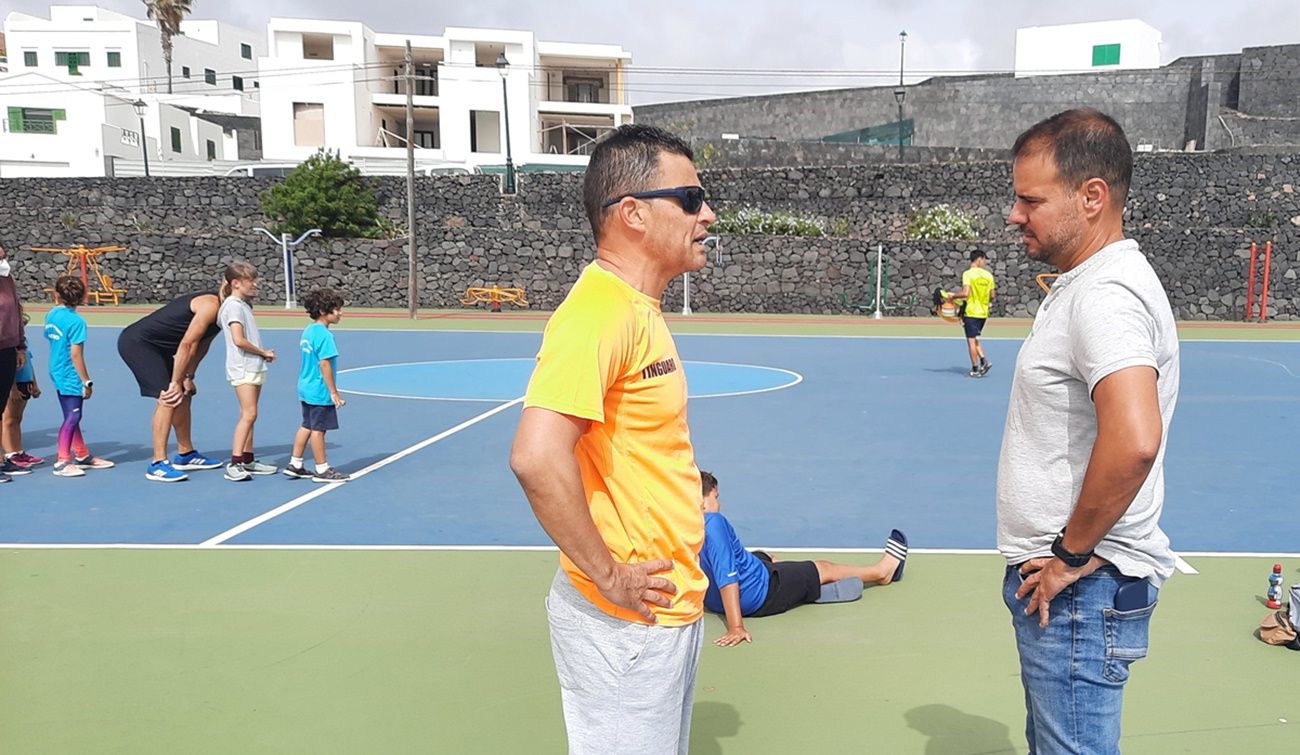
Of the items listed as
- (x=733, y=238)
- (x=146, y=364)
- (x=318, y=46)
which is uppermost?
(x=318, y=46)

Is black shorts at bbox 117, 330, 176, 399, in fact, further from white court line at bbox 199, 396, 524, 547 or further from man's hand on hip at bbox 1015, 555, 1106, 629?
man's hand on hip at bbox 1015, 555, 1106, 629

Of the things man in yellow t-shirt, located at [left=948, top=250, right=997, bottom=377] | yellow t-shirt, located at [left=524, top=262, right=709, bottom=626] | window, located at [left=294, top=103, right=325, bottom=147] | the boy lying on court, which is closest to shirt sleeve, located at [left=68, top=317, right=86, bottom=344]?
the boy lying on court

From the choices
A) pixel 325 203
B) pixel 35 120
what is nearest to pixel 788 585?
pixel 325 203

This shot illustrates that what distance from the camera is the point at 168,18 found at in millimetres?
61531

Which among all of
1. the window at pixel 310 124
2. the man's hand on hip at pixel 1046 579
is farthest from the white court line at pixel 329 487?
the window at pixel 310 124

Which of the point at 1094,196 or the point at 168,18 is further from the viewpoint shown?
the point at 168,18

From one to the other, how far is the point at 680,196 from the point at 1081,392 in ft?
3.42

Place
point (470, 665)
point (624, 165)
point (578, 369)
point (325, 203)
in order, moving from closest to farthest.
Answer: point (578, 369) → point (624, 165) → point (470, 665) → point (325, 203)

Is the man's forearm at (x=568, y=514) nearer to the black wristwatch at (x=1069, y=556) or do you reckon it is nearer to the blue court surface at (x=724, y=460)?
the black wristwatch at (x=1069, y=556)

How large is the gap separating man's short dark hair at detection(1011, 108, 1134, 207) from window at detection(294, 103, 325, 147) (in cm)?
5444

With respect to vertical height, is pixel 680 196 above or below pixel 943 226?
below

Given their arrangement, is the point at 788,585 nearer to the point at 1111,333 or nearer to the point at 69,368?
the point at 1111,333

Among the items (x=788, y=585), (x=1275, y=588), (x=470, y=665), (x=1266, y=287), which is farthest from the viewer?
(x=1266, y=287)

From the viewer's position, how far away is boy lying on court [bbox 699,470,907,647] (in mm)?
4512
